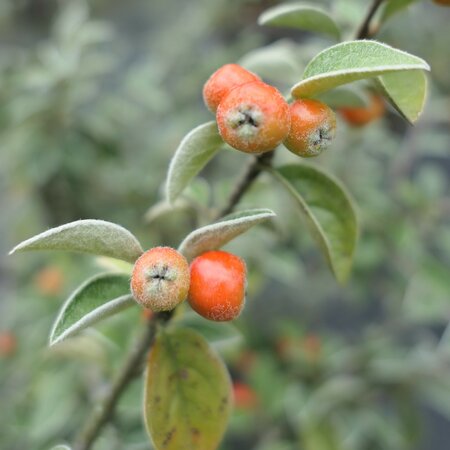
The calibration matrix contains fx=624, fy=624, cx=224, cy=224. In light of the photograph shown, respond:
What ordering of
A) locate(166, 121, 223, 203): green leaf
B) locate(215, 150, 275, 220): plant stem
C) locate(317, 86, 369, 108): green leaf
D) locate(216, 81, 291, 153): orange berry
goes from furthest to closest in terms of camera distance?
locate(317, 86, 369, 108): green leaf
locate(215, 150, 275, 220): plant stem
locate(166, 121, 223, 203): green leaf
locate(216, 81, 291, 153): orange berry

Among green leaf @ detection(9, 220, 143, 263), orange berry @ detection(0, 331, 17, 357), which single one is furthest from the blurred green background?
green leaf @ detection(9, 220, 143, 263)

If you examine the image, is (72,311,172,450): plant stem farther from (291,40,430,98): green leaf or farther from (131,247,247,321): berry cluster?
(291,40,430,98): green leaf

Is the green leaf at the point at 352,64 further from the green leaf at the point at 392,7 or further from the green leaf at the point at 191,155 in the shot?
the green leaf at the point at 392,7

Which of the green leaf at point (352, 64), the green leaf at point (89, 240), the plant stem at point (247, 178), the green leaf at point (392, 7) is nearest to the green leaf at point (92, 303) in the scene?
the green leaf at point (89, 240)

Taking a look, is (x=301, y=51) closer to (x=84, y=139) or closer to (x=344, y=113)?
(x=344, y=113)

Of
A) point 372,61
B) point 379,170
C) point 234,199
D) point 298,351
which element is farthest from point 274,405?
point 372,61

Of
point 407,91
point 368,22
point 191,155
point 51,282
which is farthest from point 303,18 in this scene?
point 51,282
